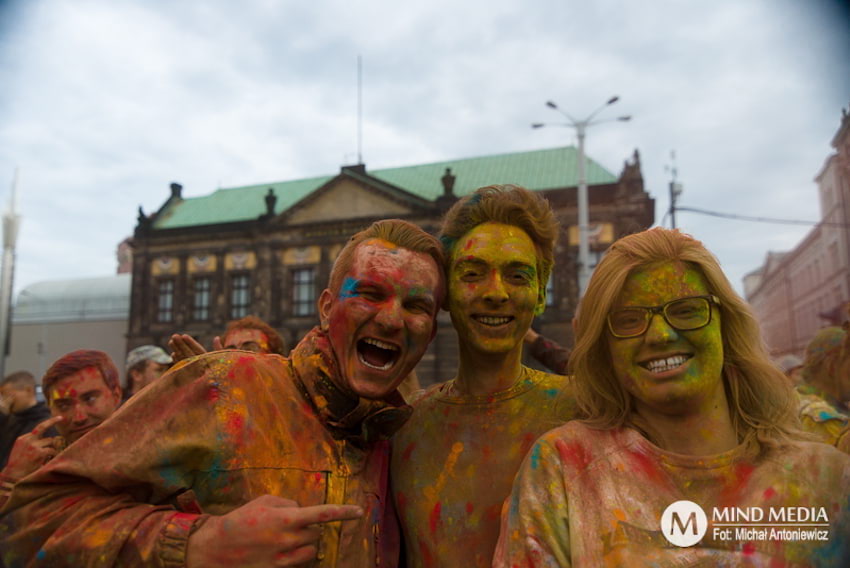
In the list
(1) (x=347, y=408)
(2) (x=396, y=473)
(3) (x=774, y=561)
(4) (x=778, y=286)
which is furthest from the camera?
(4) (x=778, y=286)

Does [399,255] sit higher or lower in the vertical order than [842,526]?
higher

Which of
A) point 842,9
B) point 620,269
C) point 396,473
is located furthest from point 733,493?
point 842,9

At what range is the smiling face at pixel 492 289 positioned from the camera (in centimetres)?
226

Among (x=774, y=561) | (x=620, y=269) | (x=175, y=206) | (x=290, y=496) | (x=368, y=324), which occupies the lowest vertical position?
(x=774, y=561)

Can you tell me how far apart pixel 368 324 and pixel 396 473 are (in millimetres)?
665

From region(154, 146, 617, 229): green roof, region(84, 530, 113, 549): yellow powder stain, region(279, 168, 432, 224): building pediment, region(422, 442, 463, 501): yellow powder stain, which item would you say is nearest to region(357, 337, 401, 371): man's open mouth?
region(422, 442, 463, 501): yellow powder stain

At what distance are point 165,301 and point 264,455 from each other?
1280 inches

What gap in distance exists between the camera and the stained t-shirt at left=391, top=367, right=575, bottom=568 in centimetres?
211

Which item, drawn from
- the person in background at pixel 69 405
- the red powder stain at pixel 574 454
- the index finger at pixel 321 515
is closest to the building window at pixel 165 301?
the person in background at pixel 69 405

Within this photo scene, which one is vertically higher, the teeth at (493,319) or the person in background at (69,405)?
the teeth at (493,319)

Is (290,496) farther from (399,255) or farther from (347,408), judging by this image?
(399,255)

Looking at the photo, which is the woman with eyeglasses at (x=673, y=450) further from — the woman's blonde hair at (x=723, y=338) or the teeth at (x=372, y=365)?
the teeth at (x=372, y=365)

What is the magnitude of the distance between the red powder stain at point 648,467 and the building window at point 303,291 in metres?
27.7

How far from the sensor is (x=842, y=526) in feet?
5.25
